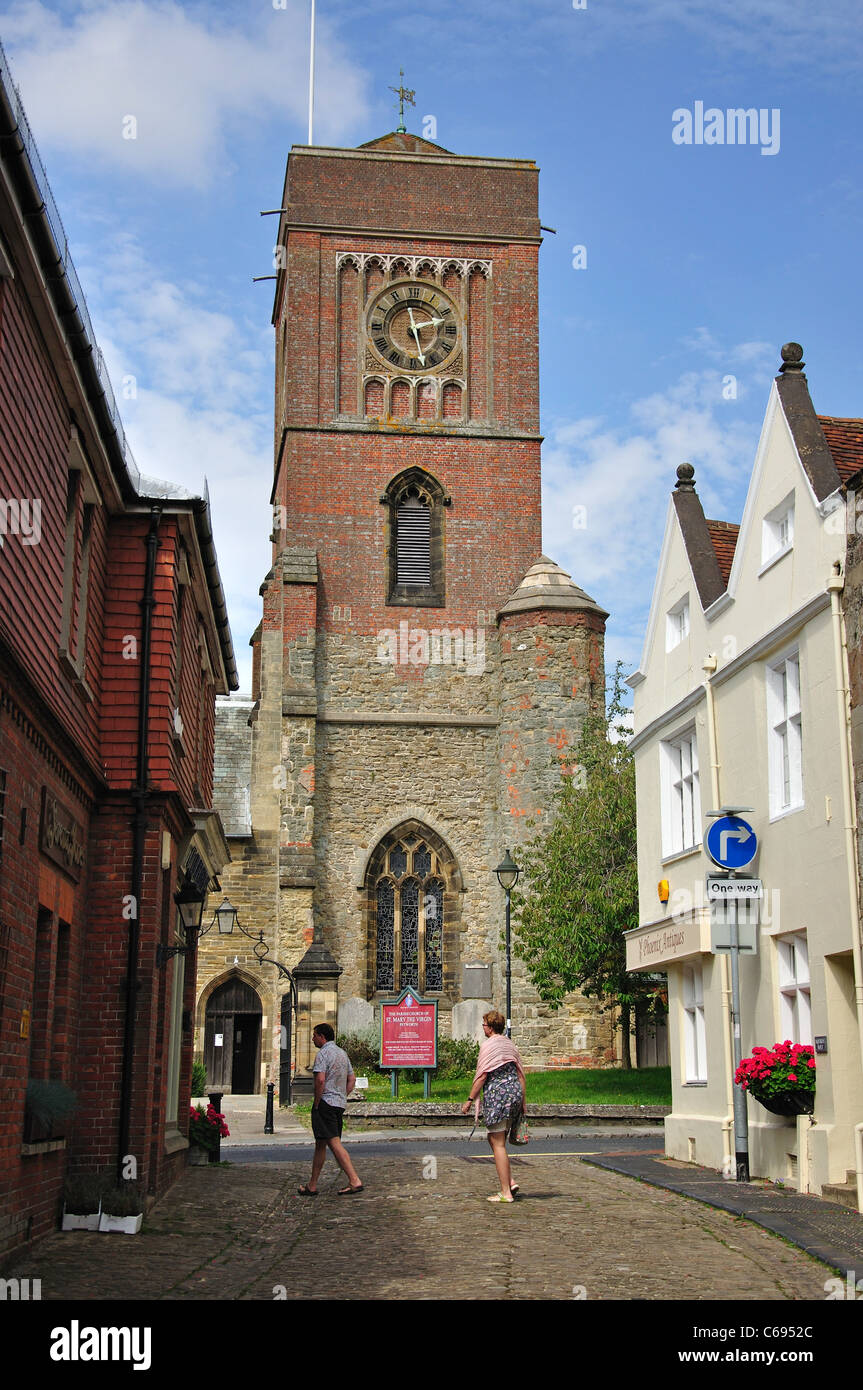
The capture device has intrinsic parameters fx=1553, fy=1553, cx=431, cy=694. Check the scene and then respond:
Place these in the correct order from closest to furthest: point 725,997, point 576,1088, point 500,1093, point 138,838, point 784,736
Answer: point 500,1093
point 138,838
point 784,736
point 725,997
point 576,1088

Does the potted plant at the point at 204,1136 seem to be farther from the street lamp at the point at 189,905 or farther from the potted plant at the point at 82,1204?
the potted plant at the point at 82,1204

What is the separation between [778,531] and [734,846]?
3.11 meters

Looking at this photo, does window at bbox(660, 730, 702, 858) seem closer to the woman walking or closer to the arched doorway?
the woman walking

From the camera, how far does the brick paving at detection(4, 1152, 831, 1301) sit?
8914 mm

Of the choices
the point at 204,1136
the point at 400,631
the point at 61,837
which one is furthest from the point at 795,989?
the point at 400,631

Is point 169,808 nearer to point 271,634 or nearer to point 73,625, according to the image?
point 73,625

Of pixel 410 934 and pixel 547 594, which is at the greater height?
pixel 547 594

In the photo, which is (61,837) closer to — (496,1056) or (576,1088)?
(496,1056)

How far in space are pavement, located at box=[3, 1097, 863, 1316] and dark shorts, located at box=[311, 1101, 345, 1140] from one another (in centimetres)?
57

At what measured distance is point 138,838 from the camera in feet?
44.1

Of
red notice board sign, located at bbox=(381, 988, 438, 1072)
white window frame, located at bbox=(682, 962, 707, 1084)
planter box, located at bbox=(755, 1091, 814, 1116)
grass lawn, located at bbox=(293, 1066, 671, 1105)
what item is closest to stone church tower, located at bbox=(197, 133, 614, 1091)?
grass lawn, located at bbox=(293, 1066, 671, 1105)

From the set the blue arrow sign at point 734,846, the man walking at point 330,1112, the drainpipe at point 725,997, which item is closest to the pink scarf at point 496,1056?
the man walking at point 330,1112

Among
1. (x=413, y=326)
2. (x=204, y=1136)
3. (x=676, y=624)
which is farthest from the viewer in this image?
(x=413, y=326)

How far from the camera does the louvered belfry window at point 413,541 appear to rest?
38500mm
